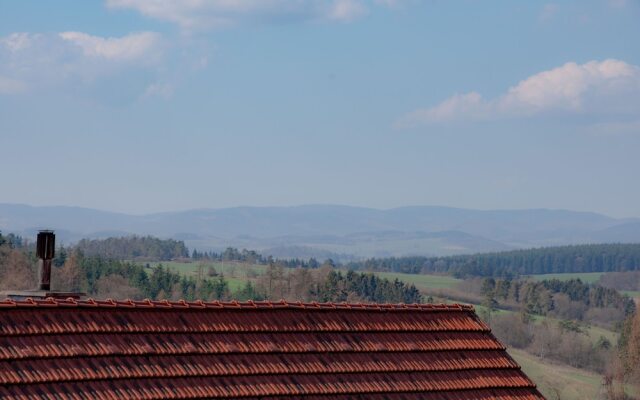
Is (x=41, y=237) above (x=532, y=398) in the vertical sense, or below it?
above

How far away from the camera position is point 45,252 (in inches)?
1039

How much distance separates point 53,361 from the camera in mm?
21016

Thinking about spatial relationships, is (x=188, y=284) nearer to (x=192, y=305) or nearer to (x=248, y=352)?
(x=192, y=305)

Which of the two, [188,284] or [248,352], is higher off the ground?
[248,352]

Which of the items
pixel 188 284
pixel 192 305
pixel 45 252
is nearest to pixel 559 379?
pixel 188 284

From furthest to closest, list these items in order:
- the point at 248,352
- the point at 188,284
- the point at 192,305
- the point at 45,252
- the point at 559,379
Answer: the point at 188,284 < the point at 559,379 < the point at 45,252 < the point at 192,305 < the point at 248,352

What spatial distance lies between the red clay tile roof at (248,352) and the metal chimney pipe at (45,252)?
13.5ft

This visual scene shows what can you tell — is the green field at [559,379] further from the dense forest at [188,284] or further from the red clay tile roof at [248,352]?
the red clay tile roof at [248,352]

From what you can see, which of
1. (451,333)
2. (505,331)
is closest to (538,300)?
(505,331)

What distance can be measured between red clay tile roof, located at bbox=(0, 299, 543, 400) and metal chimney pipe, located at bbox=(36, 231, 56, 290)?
13.5 feet

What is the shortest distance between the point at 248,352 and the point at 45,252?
18.3 feet

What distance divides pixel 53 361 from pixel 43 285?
5841 mm

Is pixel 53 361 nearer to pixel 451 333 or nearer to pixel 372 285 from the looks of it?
pixel 451 333

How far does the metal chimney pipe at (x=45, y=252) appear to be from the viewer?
26359mm
